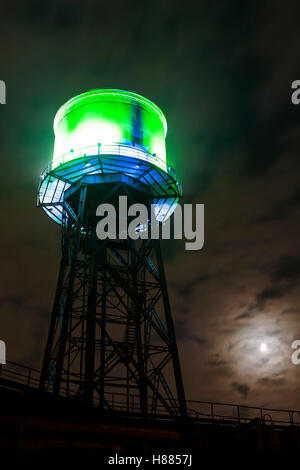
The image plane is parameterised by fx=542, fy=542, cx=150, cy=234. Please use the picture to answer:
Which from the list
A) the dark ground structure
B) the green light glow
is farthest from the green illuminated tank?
the dark ground structure

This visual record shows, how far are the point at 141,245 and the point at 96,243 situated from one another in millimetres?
2118

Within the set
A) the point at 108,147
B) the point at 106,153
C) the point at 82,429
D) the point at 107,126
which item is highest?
the point at 107,126

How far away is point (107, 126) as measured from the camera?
24234mm

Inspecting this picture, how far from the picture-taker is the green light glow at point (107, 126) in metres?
23.7

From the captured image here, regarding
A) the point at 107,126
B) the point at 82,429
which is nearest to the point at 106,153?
the point at 107,126

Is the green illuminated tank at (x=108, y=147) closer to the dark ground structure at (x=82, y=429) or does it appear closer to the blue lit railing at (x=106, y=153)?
the blue lit railing at (x=106, y=153)

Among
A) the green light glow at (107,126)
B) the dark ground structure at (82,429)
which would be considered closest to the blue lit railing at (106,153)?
the green light glow at (107,126)

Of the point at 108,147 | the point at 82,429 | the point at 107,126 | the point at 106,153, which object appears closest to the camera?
the point at 82,429

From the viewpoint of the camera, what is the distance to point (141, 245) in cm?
2547

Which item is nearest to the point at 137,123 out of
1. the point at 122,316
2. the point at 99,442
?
the point at 122,316

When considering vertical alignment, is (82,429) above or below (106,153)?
below

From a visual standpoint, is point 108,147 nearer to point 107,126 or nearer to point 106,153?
point 106,153

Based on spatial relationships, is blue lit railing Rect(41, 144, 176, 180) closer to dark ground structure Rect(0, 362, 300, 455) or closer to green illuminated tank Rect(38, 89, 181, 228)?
green illuminated tank Rect(38, 89, 181, 228)

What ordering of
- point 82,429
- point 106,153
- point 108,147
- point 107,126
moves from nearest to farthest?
point 82,429 → point 106,153 → point 108,147 → point 107,126
